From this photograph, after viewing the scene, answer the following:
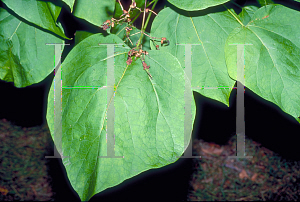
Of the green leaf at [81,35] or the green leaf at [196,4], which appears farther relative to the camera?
the green leaf at [81,35]

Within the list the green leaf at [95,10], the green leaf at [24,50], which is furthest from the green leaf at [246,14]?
the green leaf at [24,50]

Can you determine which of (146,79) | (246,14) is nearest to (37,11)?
(146,79)

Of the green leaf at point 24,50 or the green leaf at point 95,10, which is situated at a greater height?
the green leaf at point 95,10

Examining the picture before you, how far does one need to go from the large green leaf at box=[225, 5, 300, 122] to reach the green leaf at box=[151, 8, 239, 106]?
4cm

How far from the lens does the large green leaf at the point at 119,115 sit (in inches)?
31.9

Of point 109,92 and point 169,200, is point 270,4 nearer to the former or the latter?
point 109,92

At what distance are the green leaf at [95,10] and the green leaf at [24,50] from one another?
0.17 meters

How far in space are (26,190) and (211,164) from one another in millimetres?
1957

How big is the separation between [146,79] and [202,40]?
0.83ft

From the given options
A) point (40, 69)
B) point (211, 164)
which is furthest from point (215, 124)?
point (40, 69)

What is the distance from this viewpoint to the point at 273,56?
86 cm

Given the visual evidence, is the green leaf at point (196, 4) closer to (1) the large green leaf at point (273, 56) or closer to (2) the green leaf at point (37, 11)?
(1) the large green leaf at point (273, 56)

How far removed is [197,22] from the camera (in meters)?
0.94

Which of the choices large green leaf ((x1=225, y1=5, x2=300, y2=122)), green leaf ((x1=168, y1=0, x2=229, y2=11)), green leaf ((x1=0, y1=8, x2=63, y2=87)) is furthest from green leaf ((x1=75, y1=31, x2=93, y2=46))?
large green leaf ((x1=225, y1=5, x2=300, y2=122))
